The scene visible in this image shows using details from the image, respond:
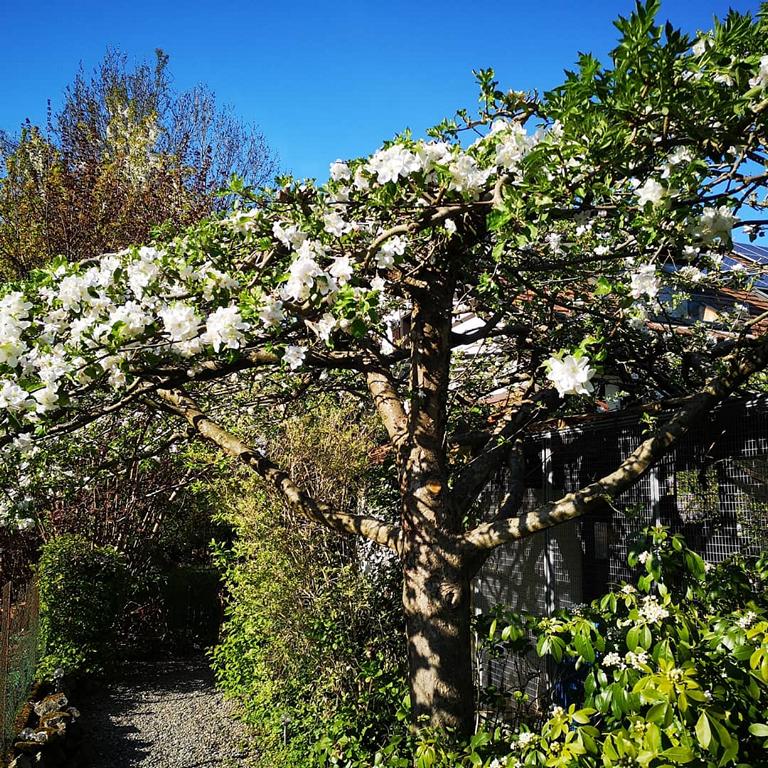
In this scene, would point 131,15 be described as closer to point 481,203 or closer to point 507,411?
point 507,411

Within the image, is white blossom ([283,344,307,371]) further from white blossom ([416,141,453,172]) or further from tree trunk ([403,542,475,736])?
tree trunk ([403,542,475,736])

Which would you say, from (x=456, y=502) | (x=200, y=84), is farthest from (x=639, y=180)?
(x=200, y=84)

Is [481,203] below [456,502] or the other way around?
the other way around

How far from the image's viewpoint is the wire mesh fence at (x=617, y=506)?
3914 mm

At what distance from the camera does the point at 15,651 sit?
6203 mm

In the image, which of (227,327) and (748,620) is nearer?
(748,620)

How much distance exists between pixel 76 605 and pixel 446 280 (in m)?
7.51

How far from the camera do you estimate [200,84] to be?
1908 cm

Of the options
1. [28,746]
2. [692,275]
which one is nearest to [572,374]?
[692,275]

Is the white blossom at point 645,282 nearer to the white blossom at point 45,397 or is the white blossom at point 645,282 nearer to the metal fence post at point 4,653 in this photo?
the white blossom at point 45,397

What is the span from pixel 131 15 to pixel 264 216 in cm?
947

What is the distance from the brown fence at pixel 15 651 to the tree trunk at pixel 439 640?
123 inches

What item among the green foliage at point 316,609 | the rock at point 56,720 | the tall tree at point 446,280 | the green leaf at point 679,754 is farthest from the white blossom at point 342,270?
the rock at point 56,720

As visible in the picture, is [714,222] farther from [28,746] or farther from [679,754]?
[28,746]
